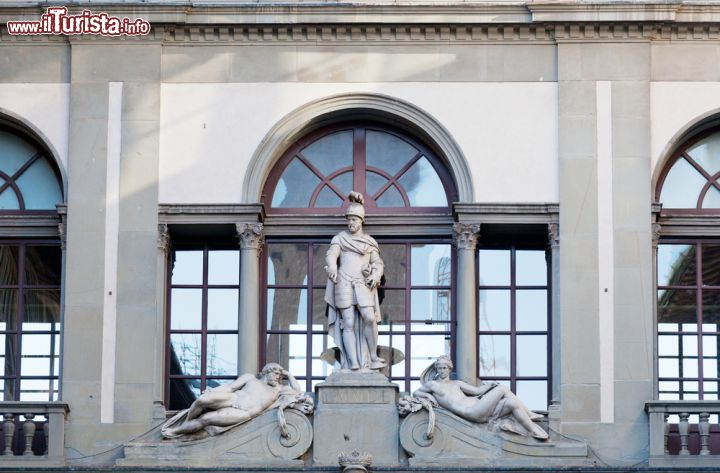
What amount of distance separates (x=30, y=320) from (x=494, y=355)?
6.71m

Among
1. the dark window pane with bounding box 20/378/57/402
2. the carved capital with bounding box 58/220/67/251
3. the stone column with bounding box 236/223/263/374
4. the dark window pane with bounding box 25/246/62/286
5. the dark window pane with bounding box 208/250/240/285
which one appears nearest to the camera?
the stone column with bounding box 236/223/263/374

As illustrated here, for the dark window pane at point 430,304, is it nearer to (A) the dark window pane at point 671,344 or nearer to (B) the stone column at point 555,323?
(B) the stone column at point 555,323

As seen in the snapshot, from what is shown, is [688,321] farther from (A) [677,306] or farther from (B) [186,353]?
(B) [186,353]

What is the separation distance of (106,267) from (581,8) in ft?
25.4

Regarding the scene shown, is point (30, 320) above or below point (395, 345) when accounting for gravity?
above

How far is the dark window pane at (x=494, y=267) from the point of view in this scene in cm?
3841

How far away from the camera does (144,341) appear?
37469mm

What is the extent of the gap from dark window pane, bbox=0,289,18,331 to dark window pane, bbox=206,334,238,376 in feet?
9.39

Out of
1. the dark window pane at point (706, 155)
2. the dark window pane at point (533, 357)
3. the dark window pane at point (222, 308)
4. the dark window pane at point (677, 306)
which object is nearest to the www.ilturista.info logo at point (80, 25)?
the dark window pane at point (222, 308)

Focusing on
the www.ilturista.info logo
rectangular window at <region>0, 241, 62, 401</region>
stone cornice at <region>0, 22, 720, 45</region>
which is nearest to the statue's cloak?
stone cornice at <region>0, 22, 720, 45</region>

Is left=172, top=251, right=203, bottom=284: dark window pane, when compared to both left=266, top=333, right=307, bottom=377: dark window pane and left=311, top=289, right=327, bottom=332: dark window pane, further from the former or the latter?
left=311, top=289, right=327, bottom=332: dark window pane

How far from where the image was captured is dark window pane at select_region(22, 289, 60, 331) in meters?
38.6

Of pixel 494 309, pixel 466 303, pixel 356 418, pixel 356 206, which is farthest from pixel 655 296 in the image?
pixel 356 418

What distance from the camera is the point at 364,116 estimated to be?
127ft
